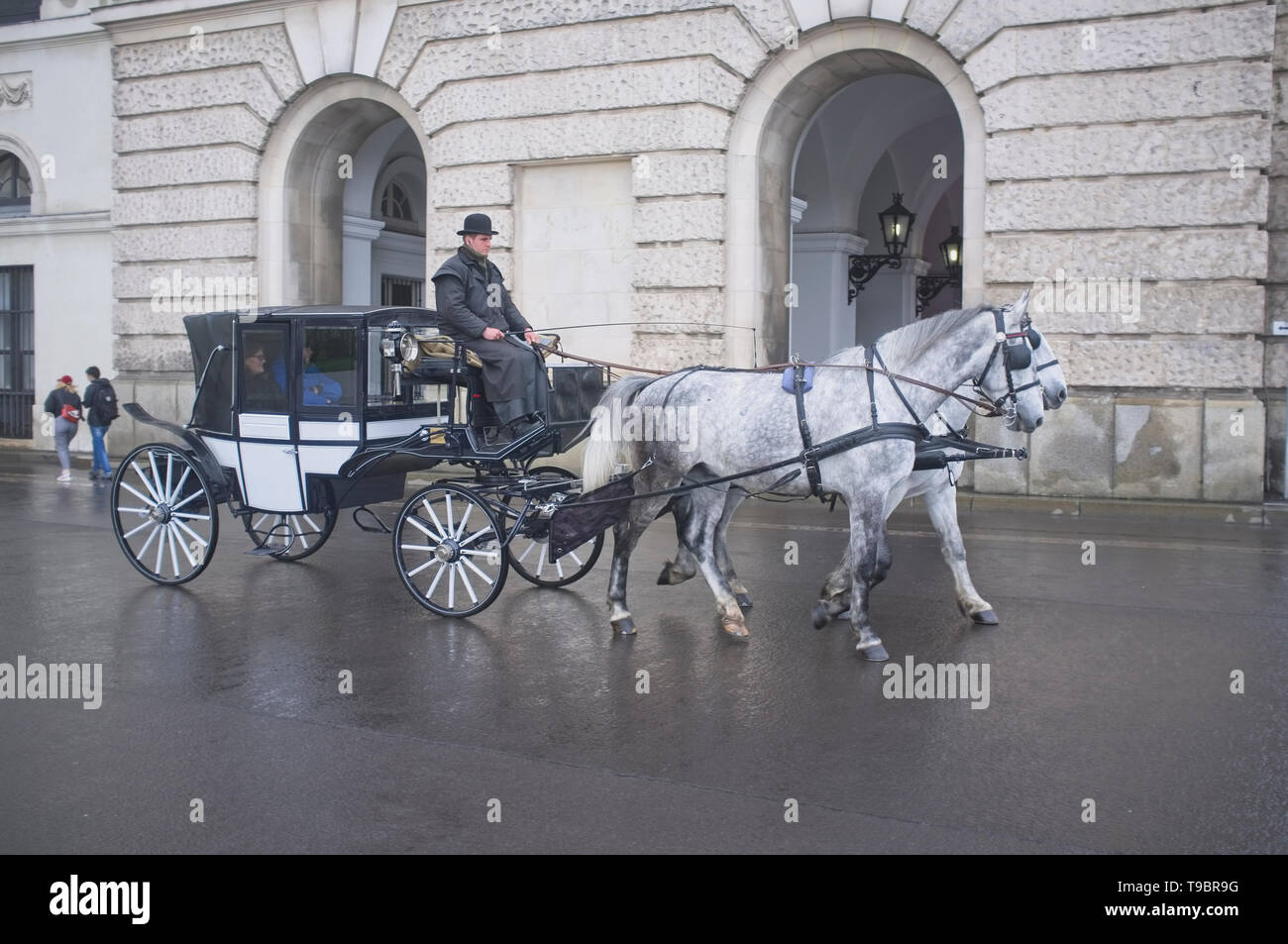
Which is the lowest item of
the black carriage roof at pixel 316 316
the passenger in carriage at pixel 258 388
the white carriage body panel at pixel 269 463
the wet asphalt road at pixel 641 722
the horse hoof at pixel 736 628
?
the wet asphalt road at pixel 641 722

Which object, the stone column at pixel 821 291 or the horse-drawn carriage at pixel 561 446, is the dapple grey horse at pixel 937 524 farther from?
the stone column at pixel 821 291

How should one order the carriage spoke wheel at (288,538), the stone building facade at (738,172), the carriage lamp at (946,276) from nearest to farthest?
the carriage spoke wheel at (288,538) → the stone building facade at (738,172) → the carriage lamp at (946,276)

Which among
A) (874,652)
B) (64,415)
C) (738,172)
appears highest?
(738,172)

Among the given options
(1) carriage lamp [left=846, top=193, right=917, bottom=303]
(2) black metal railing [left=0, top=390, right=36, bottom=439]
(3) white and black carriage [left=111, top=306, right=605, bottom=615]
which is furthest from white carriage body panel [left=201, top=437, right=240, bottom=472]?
(2) black metal railing [left=0, top=390, right=36, bottom=439]

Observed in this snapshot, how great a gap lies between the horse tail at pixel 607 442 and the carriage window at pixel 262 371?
7.67 ft

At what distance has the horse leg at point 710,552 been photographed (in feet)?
23.7

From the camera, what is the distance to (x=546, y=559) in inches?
338

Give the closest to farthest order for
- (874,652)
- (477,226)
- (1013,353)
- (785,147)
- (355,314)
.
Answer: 1. (874,652)
2. (1013,353)
3. (477,226)
4. (355,314)
5. (785,147)

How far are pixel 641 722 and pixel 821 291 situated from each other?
1476cm

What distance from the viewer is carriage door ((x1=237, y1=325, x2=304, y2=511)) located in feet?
28.0

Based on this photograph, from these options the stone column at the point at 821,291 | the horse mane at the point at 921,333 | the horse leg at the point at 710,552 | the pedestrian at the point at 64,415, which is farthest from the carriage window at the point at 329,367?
the stone column at the point at 821,291

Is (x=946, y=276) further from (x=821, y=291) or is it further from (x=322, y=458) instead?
(x=322, y=458)

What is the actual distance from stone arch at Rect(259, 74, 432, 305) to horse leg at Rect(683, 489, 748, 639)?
11334mm

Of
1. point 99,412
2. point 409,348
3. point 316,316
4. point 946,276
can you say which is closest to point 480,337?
point 409,348
